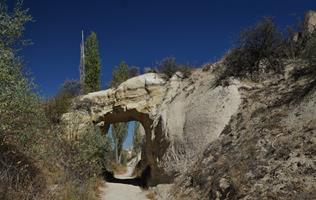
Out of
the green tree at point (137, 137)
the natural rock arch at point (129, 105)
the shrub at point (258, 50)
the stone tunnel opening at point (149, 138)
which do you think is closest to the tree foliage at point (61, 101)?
the natural rock arch at point (129, 105)

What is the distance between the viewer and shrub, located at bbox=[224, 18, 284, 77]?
13586 mm

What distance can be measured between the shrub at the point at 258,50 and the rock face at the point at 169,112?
119 centimetres

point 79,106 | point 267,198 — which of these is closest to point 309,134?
point 267,198

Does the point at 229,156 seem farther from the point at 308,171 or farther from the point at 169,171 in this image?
the point at 169,171

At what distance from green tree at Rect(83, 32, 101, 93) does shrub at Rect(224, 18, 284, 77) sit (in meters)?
15.3

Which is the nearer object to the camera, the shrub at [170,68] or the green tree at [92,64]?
the shrub at [170,68]

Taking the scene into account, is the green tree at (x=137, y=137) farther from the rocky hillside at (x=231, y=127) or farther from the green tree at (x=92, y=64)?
the rocky hillside at (x=231, y=127)

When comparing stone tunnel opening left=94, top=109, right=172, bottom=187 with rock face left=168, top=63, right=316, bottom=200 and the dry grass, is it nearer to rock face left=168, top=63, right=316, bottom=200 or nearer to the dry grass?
the dry grass

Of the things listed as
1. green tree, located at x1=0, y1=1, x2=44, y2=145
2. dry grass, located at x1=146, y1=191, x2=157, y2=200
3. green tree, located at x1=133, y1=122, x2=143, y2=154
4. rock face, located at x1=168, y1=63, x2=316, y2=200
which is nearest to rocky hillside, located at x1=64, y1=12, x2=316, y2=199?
rock face, located at x1=168, y1=63, x2=316, y2=200

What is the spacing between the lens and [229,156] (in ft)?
30.0

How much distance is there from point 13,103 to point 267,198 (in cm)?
672

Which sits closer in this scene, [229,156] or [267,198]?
[267,198]

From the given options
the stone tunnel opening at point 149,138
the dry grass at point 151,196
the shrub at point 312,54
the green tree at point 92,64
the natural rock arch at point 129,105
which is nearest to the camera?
the shrub at point 312,54

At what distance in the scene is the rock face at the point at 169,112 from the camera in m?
13.0
